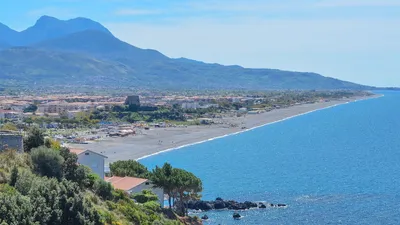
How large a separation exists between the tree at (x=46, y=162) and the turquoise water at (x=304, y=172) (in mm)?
17392

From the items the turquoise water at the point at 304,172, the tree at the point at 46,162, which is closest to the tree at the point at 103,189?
the tree at the point at 46,162

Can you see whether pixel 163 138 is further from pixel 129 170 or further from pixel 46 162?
pixel 46 162

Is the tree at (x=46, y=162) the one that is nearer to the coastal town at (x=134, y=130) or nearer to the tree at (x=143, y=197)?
the coastal town at (x=134, y=130)

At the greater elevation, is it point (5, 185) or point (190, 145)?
point (5, 185)

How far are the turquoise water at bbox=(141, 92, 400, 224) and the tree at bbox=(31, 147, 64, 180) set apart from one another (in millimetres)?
17392

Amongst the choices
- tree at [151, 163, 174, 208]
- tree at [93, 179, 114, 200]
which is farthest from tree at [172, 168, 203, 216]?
tree at [93, 179, 114, 200]

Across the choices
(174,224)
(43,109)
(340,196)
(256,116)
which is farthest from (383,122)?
(174,224)

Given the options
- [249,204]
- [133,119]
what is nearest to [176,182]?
[249,204]

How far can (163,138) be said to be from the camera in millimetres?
73375

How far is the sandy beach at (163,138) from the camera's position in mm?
60041

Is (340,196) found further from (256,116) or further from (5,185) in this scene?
(256,116)

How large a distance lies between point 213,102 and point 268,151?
68.1m

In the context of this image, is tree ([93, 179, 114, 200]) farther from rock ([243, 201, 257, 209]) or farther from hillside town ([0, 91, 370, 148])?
hillside town ([0, 91, 370, 148])

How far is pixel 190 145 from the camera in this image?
224 feet
